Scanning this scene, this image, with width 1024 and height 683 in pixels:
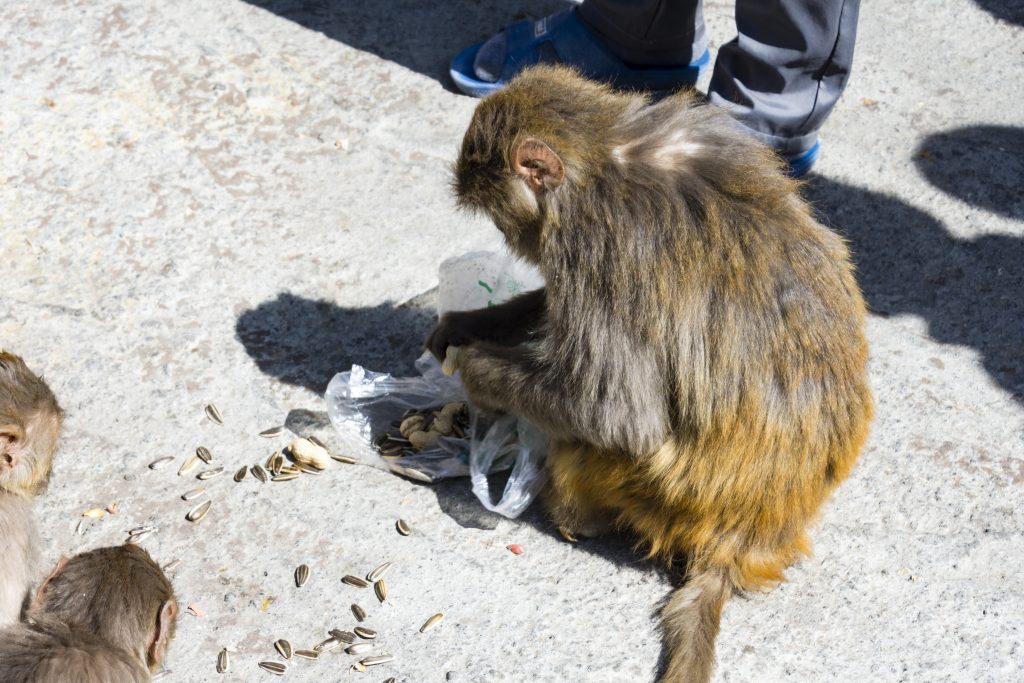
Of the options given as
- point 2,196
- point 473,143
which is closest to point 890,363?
point 473,143

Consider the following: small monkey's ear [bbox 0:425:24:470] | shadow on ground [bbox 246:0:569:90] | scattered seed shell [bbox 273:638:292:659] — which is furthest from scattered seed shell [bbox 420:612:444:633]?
shadow on ground [bbox 246:0:569:90]

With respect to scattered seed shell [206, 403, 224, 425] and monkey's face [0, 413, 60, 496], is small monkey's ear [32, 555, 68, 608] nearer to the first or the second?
monkey's face [0, 413, 60, 496]

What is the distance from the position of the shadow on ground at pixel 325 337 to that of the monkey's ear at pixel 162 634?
1127 millimetres

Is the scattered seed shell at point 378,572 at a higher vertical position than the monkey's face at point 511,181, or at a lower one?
lower

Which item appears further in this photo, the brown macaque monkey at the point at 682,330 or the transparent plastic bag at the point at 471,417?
the transparent plastic bag at the point at 471,417

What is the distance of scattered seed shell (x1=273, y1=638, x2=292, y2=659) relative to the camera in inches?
128

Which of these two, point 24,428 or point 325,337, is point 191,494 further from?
point 325,337

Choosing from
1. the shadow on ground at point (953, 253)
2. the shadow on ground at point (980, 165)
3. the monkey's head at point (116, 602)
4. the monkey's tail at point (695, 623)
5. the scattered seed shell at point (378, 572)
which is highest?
the shadow on ground at point (980, 165)

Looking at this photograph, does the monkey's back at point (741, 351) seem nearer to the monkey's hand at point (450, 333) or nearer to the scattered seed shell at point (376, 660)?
the monkey's hand at point (450, 333)

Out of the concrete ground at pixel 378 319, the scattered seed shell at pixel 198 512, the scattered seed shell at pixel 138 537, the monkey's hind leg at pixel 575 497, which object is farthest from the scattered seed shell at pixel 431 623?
the scattered seed shell at pixel 138 537

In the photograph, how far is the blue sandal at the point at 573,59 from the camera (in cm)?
555

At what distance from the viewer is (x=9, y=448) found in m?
3.56

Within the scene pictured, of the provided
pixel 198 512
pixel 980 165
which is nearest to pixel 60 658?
pixel 198 512

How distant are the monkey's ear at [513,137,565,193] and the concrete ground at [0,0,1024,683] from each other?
3.89ft
